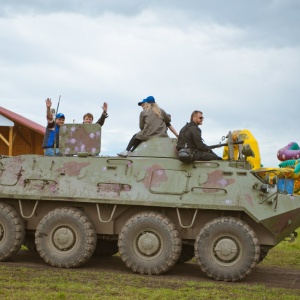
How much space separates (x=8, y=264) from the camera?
1151 centimetres

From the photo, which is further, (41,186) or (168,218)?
(41,186)

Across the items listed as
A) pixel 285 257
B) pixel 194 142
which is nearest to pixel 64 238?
pixel 194 142

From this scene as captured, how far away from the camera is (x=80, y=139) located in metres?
Result: 12.1

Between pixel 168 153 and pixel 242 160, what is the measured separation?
1.27 meters

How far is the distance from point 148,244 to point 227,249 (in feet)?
4.31

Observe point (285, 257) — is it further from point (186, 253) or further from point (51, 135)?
point (51, 135)

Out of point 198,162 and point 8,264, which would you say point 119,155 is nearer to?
point 198,162

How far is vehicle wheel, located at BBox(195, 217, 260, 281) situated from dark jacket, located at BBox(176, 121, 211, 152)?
1.43 metres

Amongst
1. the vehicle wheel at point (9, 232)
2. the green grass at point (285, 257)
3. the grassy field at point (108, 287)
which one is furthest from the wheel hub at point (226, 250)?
the vehicle wheel at point (9, 232)

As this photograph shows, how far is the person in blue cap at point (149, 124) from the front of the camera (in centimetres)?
1176

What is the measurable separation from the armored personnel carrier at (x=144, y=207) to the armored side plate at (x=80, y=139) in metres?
0.02

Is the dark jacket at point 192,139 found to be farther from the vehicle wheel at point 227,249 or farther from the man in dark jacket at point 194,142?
the vehicle wheel at point 227,249

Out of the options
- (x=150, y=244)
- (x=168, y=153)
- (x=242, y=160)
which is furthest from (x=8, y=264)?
(x=242, y=160)

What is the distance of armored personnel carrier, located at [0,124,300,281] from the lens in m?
10.4
